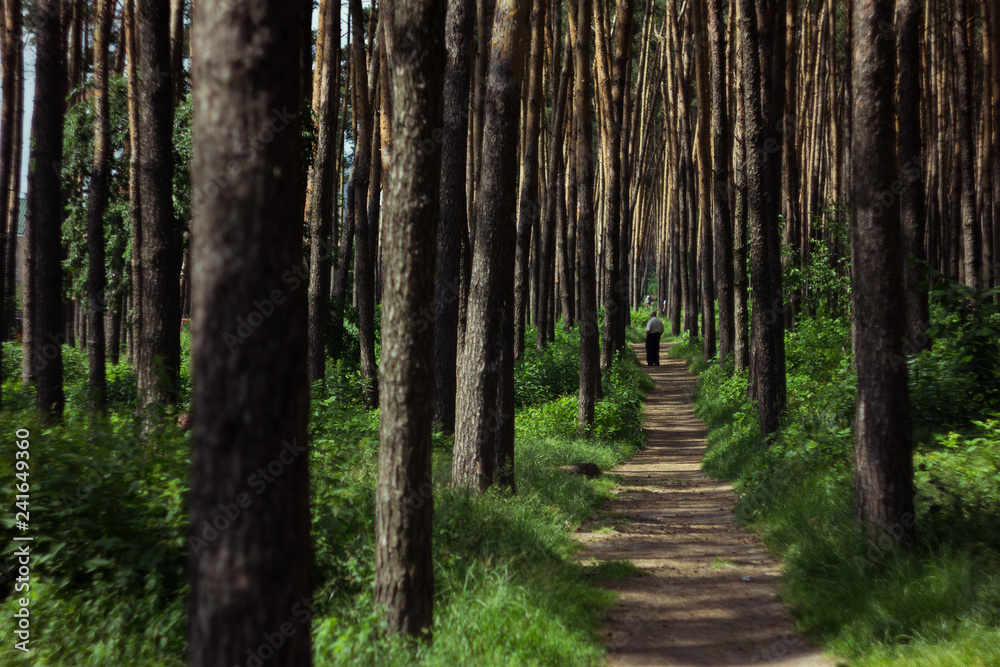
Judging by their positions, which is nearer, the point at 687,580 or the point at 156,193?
the point at 687,580

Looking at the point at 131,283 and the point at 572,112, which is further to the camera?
the point at 572,112

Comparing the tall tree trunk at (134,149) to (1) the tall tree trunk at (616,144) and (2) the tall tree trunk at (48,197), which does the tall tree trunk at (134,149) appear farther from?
(1) the tall tree trunk at (616,144)

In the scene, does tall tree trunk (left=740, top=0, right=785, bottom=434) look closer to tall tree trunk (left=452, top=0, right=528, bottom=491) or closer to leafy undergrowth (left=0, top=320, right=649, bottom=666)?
tall tree trunk (left=452, top=0, right=528, bottom=491)

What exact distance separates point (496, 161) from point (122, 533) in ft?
15.3

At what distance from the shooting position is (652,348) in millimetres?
25547

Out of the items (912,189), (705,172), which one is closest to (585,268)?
(912,189)

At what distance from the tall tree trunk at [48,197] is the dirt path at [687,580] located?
294 inches

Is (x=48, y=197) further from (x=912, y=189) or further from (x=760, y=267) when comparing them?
(x=912, y=189)

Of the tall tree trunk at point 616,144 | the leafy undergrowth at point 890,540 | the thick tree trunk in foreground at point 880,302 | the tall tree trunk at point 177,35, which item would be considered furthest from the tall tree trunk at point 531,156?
the tall tree trunk at point 177,35

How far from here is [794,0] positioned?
16844mm

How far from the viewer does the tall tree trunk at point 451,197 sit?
27.1ft

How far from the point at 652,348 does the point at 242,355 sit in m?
23.8

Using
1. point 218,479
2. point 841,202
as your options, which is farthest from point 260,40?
point 841,202

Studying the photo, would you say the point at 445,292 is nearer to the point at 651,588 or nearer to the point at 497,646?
the point at 651,588
